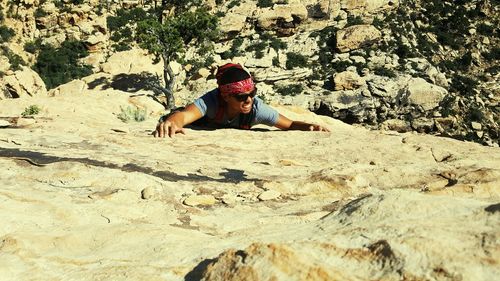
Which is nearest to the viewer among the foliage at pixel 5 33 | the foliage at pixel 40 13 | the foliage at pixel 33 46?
the foliage at pixel 5 33

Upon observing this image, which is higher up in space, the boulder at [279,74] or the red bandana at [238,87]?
the red bandana at [238,87]

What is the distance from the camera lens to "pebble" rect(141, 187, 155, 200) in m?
4.19

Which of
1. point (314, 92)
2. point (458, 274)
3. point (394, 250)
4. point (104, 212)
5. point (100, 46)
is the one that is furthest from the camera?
point (100, 46)

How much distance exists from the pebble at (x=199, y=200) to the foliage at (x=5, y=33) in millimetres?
46075

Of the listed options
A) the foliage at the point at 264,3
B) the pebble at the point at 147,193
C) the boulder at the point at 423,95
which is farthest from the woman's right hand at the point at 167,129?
the foliage at the point at 264,3

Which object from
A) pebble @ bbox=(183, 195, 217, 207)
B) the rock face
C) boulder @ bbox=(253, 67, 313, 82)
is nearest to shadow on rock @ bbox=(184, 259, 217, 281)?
the rock face

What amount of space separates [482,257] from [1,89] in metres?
35.1

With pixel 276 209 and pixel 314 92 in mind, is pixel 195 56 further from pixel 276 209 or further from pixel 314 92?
pixel 276 209

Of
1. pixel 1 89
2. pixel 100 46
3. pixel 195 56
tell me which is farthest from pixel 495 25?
pixel 1 89

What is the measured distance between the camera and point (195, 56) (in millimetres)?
42781

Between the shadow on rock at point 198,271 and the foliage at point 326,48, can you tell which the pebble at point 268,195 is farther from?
the foliage at point 326,48

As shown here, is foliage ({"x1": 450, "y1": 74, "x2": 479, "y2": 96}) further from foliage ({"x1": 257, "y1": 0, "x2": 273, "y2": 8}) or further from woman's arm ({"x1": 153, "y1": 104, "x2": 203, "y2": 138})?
woman's arm ({"x1": 153, "y1": 104, "x2": 203, "y2": 138})

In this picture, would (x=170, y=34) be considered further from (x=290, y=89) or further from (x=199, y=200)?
(x=199, y=200)

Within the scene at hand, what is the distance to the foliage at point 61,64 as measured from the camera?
4303 centimetres
